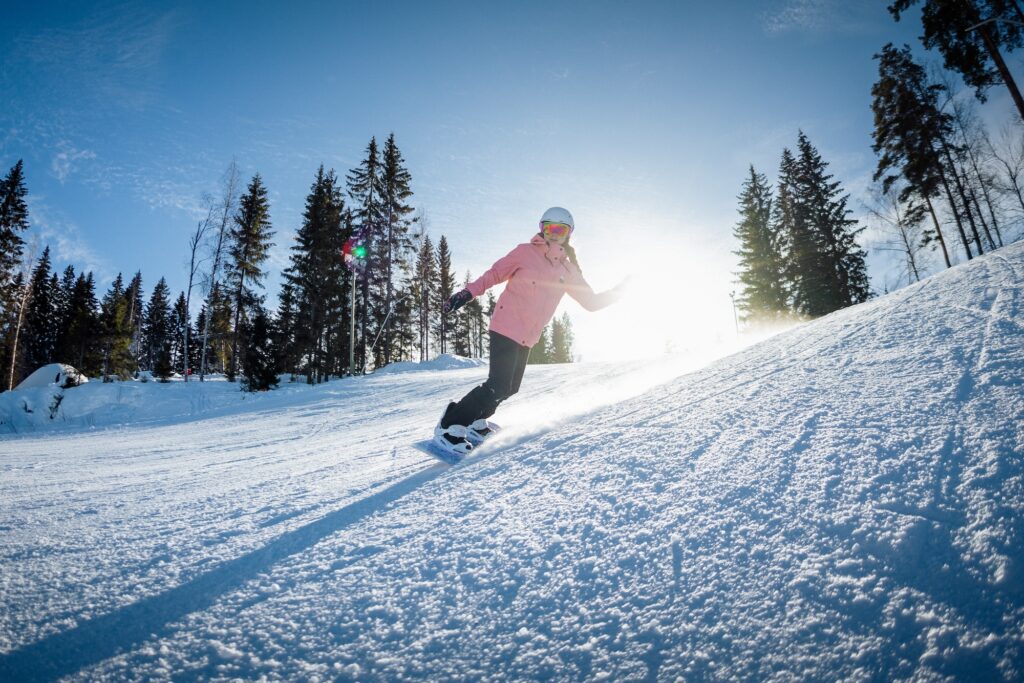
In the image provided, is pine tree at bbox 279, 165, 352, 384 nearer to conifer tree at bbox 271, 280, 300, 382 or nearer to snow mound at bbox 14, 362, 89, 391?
conifer tree at bbox 271, 280, 300, 382

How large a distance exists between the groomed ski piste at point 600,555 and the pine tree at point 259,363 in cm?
1686

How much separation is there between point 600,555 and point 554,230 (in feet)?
9.03

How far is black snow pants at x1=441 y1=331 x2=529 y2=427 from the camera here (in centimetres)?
326

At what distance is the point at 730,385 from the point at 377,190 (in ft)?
97.6

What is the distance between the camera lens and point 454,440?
3076 mm

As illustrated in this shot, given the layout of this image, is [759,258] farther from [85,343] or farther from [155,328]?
[155,328]

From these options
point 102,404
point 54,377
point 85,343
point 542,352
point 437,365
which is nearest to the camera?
point 102,404

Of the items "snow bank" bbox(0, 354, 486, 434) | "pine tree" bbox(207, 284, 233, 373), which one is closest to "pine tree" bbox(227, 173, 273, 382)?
"pine tree" bbox(207, 284, 233, 373)

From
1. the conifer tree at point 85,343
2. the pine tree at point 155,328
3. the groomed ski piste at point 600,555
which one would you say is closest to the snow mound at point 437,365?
the groomed ski piste at point 600,555

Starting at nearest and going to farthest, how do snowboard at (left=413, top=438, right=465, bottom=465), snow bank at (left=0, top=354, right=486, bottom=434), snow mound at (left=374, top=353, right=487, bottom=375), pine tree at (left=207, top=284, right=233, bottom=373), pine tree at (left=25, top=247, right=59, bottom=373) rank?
snowboard at (left=413, top=438, right=465, bottom=465) < snow bank at (left=0, top=354, right=486, bottom=434) < snow mound at (left=374, top=353, right=487, bottom=375) < pine tree at (left=207, top=284, right=233, bottom=373) < pine tree at (left=25, top=247, right=59, bottom=373)

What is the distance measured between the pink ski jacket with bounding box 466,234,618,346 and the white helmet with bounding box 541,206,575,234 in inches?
6.6

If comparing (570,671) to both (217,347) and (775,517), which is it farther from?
(217,347)

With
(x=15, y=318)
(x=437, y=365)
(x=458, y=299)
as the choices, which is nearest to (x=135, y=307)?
(x=15, y=318)

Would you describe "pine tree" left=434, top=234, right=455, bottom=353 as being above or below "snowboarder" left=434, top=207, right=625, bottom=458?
above
